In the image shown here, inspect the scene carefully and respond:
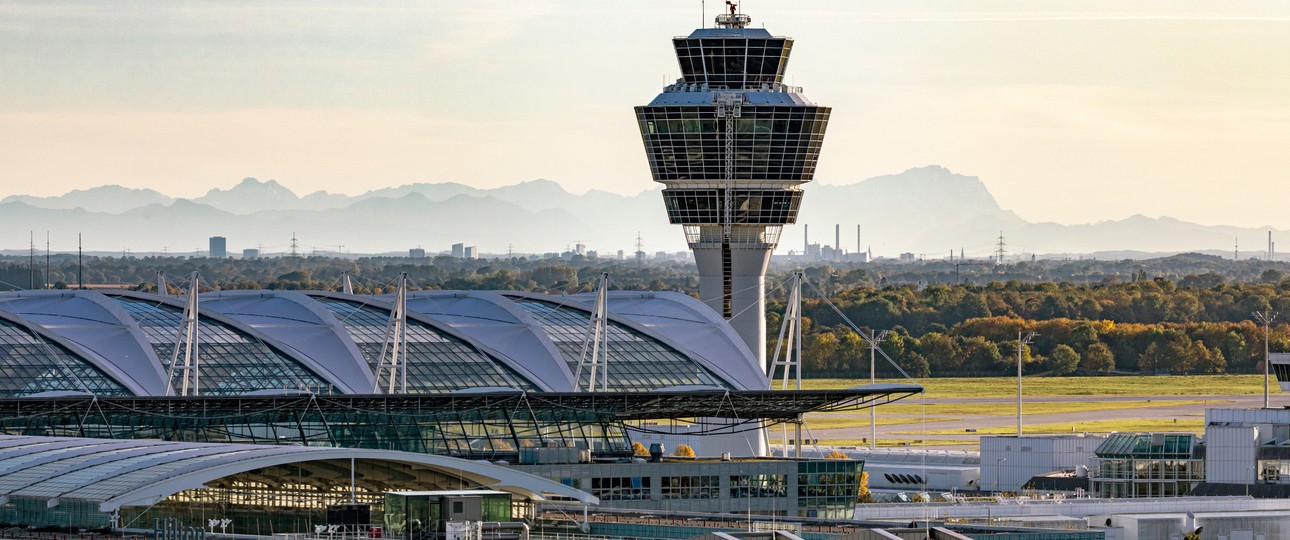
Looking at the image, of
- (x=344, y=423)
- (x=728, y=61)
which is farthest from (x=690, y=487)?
(x=728, y=61)

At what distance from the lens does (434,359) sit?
12162 centimetres

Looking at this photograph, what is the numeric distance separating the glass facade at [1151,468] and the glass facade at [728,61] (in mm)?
37237

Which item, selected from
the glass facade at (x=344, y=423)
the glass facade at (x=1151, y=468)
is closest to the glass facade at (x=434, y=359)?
the glass facade at (x=344, y=423)

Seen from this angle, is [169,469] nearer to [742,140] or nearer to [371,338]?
[371,338]

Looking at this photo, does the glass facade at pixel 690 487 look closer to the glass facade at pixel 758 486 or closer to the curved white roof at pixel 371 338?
the glass facade at pixel 758 486

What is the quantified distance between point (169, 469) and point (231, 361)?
4998 centimetres

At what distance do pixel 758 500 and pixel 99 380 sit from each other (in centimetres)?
3414

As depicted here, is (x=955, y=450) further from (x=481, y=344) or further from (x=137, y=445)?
(x=137, y=445)

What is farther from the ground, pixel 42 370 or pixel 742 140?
pixel 742 140

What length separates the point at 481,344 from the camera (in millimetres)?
123250

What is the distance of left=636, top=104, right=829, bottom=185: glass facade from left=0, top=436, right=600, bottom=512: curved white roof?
7104 centimetres

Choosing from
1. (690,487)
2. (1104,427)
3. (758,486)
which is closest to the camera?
(690,487)

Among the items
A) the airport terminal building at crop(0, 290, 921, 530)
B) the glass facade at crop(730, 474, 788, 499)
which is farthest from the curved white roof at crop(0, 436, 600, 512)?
the glass facade at crop(730, 474, 788, 499)

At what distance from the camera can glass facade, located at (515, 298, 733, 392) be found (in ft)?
420
